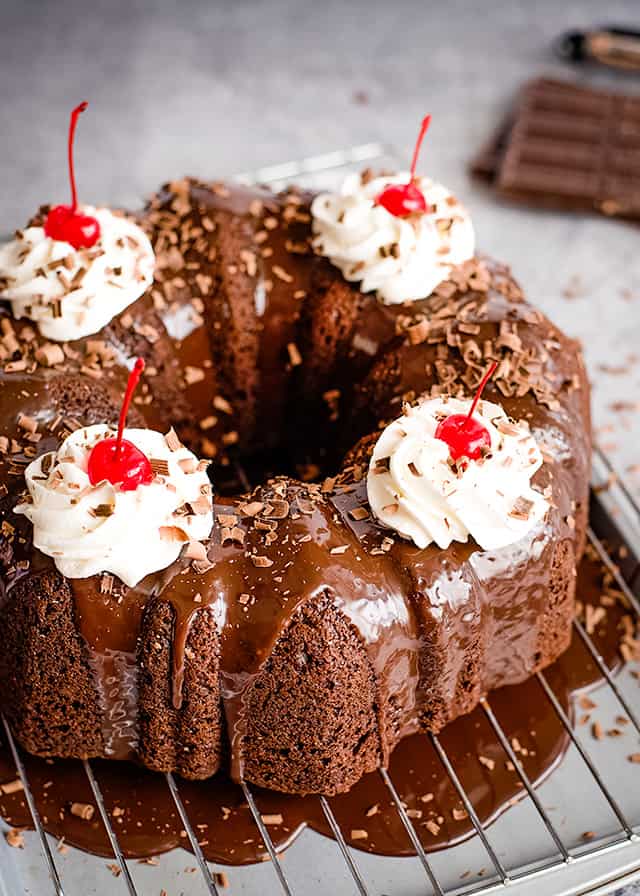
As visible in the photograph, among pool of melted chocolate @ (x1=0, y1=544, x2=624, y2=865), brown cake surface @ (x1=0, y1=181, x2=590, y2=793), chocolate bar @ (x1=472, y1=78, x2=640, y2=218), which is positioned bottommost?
pool of melted chocolate @ (x1=0, y1=544, x2=624, y2=865)

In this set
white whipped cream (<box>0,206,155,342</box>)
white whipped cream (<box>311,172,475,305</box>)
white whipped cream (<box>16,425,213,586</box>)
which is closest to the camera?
white whipped cream (<box>16,425,213,586</box>)

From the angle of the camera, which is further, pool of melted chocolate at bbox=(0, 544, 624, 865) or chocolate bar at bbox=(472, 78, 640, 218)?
chocolate bar at bbox=(472, 78, 640, 218)

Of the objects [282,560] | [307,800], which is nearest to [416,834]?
[307,800]

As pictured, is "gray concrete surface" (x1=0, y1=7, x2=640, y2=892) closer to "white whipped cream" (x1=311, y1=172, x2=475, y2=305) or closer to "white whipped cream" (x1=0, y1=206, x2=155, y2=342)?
"white whipped cream" (x1=311, y1=172, x2=475, y2=305)

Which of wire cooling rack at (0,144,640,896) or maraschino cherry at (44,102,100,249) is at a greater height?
maraschino cherry at (44,102,100,249)

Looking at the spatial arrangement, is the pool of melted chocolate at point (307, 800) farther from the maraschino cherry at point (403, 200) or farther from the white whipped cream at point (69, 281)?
the maraschino cherry at point (403, 200)

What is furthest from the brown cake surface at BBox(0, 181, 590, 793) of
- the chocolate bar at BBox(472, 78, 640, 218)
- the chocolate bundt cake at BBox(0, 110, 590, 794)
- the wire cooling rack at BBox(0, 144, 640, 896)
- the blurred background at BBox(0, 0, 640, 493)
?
the chocolate bar at BBox(472, 78, 640, 218)
